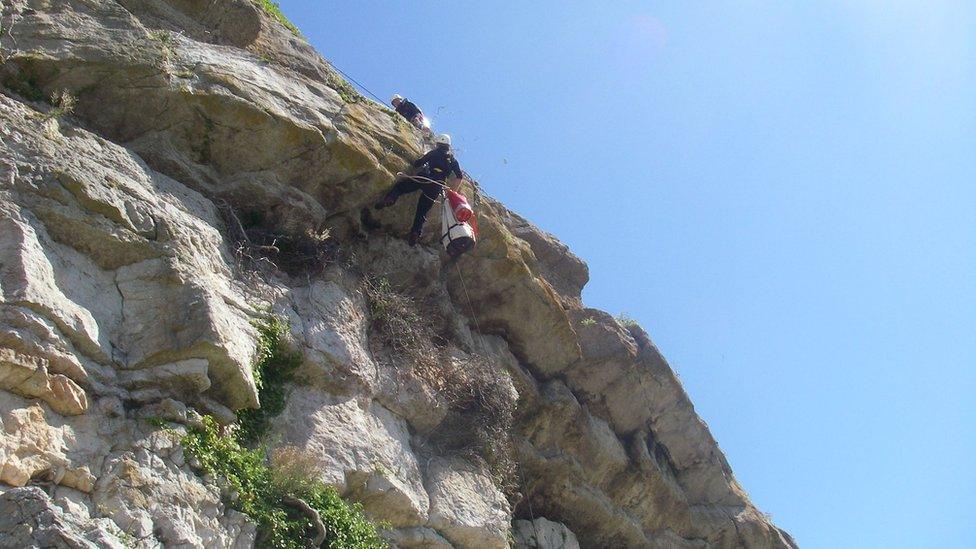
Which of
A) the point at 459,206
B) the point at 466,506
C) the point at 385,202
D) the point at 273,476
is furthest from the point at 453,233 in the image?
the point at 273,476

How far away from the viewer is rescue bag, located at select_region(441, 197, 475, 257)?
37.3 ft

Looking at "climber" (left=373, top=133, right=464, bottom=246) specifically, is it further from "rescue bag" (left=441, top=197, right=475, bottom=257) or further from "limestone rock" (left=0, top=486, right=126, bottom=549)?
"limestone rock" (left=0, top=486, right=126, bottom=549)

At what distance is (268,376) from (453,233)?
333cm

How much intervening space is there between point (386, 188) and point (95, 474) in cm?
540

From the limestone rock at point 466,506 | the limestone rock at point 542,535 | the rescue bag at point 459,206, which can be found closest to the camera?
the limestone rock at point 466,506

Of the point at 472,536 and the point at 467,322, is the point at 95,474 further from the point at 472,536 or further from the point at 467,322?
the point at 467,322

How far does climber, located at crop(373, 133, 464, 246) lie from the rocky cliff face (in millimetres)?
287

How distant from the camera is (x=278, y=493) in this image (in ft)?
26.0

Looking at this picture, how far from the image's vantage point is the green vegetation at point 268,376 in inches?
329

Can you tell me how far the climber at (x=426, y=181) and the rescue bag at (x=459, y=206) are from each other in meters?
0.17

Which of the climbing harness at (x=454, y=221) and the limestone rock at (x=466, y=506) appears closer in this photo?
the limestone rock at (x=466, y=506)

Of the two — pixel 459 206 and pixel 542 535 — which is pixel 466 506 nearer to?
pixel 542 535

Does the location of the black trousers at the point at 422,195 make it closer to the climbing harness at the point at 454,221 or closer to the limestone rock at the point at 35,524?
the climbing harness at the point at 454,221

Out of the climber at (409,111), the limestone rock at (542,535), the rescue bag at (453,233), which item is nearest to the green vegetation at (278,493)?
the limestone rock at (542,535)
